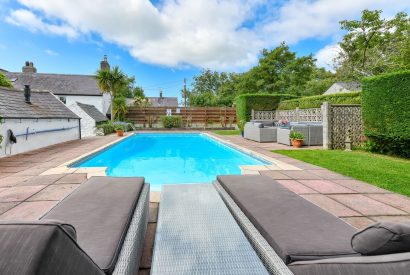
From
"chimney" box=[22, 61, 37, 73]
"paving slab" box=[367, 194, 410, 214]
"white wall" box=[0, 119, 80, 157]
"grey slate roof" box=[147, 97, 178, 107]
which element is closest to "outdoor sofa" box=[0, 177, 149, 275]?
"paving slab" box=[367, 194, 410, 214]

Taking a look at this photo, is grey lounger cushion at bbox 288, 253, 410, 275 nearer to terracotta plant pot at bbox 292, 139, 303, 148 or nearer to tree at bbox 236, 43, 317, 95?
terracotta plant pot at bbox 292, 139, 303, 148

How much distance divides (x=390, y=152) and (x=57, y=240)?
9042 millimetres

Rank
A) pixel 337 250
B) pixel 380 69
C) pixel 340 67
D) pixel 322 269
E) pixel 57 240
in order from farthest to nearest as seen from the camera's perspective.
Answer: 1. pixel 340 67
2. pixel 380 69
3. pixel 337 250
4. pixel 322 269
5. pixel 57 240

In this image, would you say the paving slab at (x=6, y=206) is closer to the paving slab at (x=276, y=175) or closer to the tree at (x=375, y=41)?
the paving slab at (x=276, y=175)

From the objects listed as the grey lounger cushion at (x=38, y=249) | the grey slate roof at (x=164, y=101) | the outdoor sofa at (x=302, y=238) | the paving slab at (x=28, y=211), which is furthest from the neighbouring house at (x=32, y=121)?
the grey slate roof at (x=164, y=101)

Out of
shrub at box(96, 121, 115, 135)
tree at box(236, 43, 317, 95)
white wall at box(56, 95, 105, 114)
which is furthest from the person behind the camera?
tree at box(236, 43, 317, 95)

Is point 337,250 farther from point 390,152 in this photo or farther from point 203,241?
point 390,152

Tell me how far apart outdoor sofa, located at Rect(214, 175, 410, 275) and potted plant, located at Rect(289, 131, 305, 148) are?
23.4 ft

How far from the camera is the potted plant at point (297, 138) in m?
9.45

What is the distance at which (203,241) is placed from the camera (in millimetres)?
1984

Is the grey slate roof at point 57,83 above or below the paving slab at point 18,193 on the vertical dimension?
above

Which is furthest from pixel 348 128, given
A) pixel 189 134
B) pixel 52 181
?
pixel 189 134

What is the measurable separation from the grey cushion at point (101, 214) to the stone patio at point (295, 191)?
49cm

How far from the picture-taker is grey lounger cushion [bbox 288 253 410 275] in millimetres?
1007
